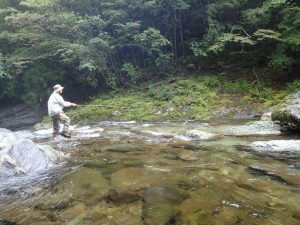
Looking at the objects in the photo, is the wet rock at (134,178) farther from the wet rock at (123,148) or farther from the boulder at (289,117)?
the boulder at (289,117)

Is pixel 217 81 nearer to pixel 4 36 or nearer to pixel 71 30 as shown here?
pixel 71 30

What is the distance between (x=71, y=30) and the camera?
19359 millimetres

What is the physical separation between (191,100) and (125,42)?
7.22 metres

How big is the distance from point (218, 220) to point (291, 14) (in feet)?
43.7

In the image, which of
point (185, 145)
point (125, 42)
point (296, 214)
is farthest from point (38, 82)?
point (296, 214)

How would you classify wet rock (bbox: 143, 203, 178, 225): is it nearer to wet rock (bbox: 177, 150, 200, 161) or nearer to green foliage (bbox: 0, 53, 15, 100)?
wet rock (bbox: 177, 150, 200, 161)

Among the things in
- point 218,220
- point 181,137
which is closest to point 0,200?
point 218,220

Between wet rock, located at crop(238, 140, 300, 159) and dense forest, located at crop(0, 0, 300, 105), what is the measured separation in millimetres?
8161

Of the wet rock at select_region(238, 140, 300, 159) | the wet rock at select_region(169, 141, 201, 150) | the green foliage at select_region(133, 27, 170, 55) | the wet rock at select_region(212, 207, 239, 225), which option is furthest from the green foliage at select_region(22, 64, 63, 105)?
the wet rock at select_region(212, 207, 239, 225)

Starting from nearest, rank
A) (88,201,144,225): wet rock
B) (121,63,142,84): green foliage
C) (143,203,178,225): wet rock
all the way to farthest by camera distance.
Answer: (143,203,178,225): wet rock, (88,201,144,225): wet rock, (121,63,142,84): green foliage

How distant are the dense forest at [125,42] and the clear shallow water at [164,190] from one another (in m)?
9.65

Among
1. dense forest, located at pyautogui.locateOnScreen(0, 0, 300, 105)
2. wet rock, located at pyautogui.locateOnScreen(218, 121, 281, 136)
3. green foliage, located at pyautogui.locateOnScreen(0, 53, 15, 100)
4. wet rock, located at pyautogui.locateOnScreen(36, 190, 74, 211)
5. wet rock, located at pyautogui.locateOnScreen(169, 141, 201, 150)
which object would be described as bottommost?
wet rock, located at pyautogui.locateOnScreen(218, 121, 281, 136)

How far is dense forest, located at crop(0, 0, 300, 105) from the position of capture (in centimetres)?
1695

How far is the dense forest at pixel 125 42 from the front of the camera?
1695 cm
